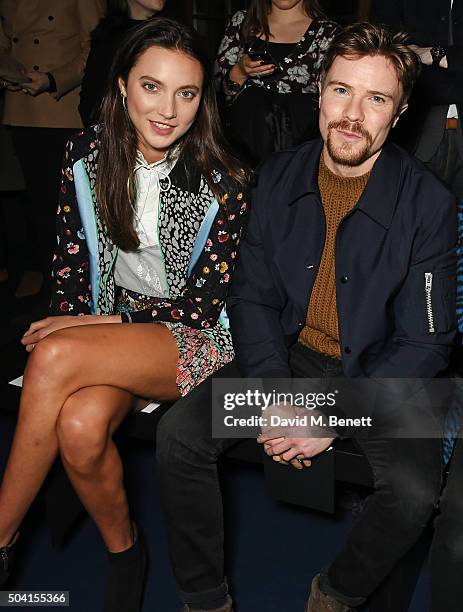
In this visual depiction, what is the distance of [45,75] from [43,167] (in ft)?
1.32

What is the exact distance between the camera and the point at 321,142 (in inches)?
79.8

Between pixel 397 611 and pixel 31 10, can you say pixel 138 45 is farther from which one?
pixel 397 611

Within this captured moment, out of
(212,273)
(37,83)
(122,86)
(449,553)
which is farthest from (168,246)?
(37,83)

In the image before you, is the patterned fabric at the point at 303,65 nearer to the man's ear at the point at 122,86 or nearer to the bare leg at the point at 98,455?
the man's ear at the point at 122,86

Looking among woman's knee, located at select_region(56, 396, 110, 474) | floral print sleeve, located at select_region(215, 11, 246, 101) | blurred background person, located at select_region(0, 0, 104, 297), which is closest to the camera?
woman's knee, located at select_region(56, 396, 110, 474)

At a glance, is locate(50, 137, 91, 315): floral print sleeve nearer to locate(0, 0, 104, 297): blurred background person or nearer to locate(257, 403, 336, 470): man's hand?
locate(257, 403, 336, 470): man's hand

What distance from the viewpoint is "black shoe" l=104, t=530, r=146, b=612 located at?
188 cm

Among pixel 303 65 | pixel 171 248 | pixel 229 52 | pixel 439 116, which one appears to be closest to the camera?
pixel 171 248

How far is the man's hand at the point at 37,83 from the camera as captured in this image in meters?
3.10

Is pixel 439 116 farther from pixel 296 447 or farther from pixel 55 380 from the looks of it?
pixel 55 380

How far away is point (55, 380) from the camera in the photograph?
176cm

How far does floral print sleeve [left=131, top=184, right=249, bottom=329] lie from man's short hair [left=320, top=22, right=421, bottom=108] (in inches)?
17.8

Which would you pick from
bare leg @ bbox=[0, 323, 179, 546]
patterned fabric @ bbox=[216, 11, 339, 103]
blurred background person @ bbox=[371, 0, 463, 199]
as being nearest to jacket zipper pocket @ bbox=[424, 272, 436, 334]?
blurred background person @ bbox=[371, 0, 463, 199]

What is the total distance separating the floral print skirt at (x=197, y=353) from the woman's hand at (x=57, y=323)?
165 millimetres
